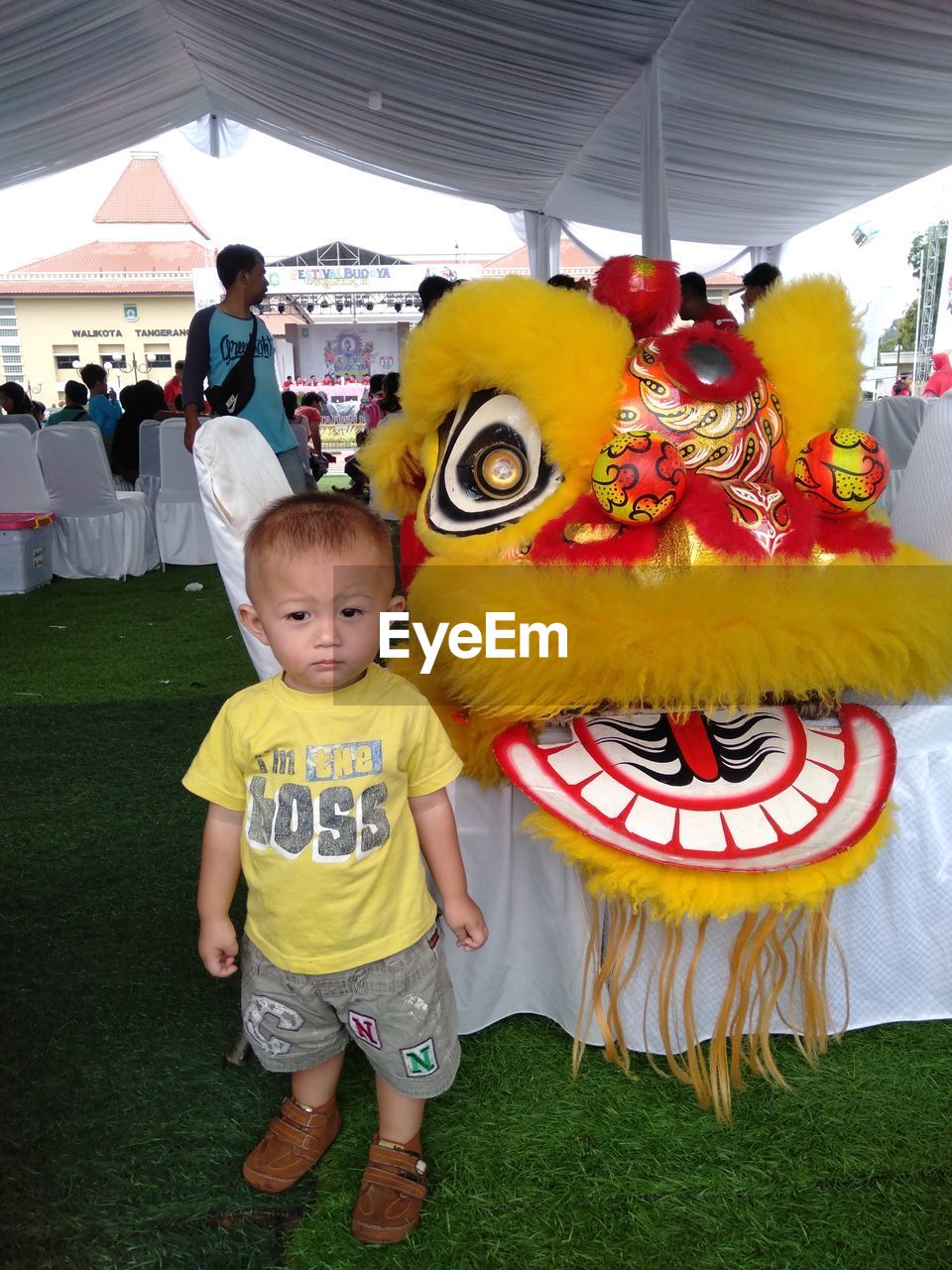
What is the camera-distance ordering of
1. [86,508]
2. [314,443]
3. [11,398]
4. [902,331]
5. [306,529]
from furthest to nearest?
[902,331]
[314,443]
[11,398]
[86,508]
[306,529]

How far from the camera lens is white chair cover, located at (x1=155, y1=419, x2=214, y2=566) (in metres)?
5.23

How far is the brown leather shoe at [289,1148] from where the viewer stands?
113 cm

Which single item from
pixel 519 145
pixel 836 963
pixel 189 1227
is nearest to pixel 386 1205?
pixel 189 1227

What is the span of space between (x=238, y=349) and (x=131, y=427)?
12.0 ft

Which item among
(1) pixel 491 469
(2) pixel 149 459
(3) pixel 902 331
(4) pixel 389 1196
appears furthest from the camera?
(3) pixel 902 331

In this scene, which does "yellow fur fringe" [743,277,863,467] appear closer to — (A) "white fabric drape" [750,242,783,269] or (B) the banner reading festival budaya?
(A) "white fabric drape" [750,242,783,269]

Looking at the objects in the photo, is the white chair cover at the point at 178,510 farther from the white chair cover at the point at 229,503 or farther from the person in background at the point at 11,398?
the white chair cover at the point at 229,503

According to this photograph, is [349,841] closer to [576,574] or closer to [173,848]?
[576,574]

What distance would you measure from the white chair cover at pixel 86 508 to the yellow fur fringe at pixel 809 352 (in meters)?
4.21

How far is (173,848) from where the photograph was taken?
6.59 ft

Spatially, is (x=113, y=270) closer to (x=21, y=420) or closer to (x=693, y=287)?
(x=21, y=420)

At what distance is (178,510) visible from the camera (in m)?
5.39

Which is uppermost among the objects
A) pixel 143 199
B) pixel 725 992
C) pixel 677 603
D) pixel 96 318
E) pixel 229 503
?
pixel 143 199

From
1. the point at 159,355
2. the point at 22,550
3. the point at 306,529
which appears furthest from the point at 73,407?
the point at 159,355
